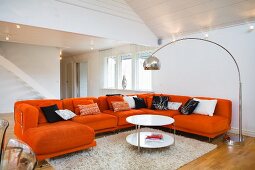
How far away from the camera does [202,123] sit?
367 cm

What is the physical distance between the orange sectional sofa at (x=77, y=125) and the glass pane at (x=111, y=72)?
310 centimetres

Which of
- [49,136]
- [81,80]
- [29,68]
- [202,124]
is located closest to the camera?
[49,136]

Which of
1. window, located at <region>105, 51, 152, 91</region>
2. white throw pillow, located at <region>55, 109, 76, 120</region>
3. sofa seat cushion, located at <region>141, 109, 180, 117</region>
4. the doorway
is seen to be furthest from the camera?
the doorway

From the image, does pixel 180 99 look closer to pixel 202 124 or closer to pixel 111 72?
pixel 202 124

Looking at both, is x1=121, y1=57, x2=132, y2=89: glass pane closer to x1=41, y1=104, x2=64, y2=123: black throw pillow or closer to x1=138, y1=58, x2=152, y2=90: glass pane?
x1=138, y1=58, x2=152, y2=90: glass pane

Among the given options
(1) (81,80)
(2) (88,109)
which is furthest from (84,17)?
(1) (81,80)

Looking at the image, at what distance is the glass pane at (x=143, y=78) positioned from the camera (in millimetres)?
6543

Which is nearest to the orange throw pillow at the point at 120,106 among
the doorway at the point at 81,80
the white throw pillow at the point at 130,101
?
the white throw pillow at the point at 130,101

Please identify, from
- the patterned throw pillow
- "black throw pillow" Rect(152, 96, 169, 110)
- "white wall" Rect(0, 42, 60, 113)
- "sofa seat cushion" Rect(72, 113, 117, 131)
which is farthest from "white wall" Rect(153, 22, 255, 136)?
"white wall" Rect(0, 42, 60, 113)

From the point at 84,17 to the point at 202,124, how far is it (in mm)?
3441

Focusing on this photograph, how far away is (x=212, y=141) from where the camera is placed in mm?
3762

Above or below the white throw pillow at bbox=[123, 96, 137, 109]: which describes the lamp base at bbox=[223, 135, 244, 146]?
below

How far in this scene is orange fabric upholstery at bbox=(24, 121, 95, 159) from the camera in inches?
105

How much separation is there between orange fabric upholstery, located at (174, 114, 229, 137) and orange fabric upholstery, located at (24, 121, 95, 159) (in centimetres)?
196
